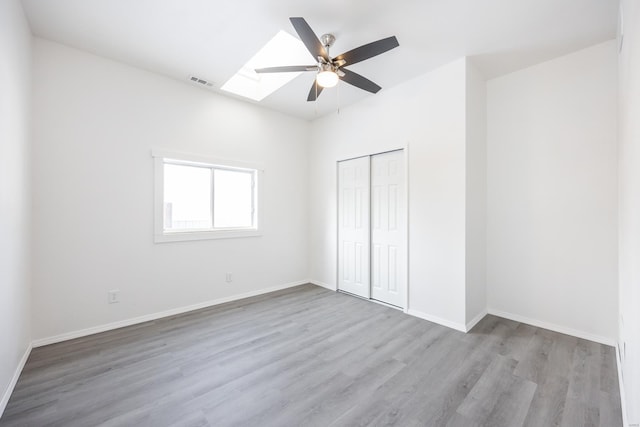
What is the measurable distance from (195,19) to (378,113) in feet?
7.84

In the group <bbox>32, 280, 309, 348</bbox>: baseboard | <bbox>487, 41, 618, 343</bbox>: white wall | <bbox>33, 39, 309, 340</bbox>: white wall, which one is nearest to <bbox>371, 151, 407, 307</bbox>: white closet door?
<bbox>487, 41, 618, 343</bbox>: white wall

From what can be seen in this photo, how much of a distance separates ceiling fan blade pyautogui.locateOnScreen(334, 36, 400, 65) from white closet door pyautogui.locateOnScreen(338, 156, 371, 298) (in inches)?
69.5

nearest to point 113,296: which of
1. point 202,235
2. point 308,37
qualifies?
point 202,235

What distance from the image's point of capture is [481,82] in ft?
10.5

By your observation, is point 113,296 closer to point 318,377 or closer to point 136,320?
point 136,320

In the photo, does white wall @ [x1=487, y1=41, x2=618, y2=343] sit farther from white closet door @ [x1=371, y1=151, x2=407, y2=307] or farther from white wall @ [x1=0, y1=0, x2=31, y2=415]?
white wall @ [x1=0, y1=0, x2=31, y2=415]

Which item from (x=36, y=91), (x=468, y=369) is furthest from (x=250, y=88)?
(x=468, y=369)

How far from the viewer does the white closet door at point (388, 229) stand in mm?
3492

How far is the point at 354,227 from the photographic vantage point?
4117 mm

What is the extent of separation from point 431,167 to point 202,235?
10.2 feet

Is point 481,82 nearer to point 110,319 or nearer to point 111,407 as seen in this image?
point 111,407

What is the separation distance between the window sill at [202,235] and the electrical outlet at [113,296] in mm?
661

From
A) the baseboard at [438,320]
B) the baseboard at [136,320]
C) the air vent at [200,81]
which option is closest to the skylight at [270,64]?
the air vent at [200,81]

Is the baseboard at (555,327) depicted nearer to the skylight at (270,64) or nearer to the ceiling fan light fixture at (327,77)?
the ceiling fan light fixture at (327,77)
